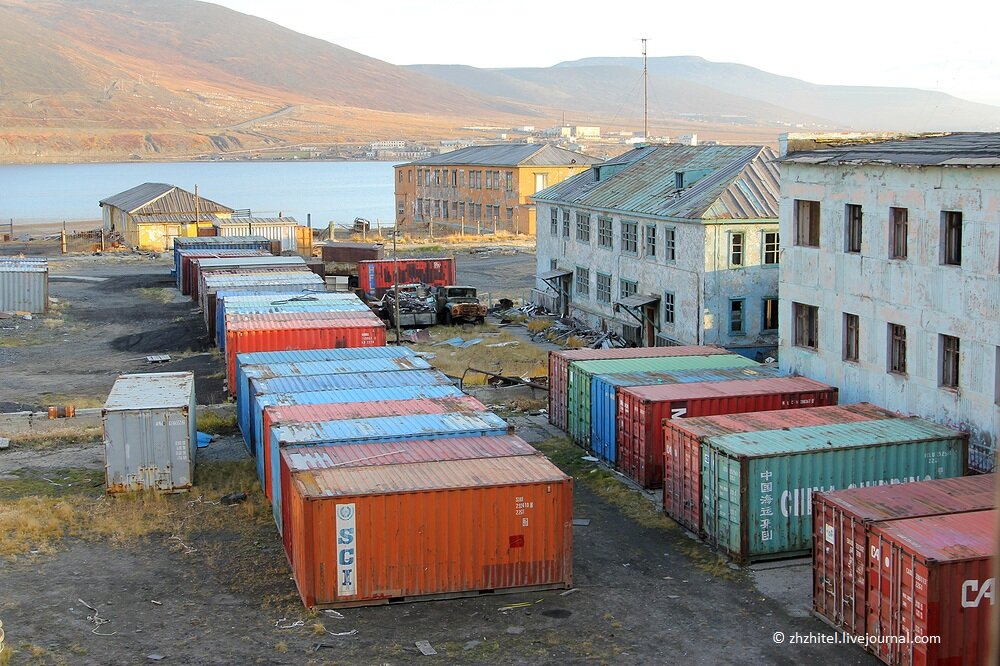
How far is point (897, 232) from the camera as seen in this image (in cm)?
2886

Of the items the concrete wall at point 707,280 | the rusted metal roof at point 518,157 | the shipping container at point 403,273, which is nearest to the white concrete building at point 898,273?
the concrete wall at point 707,280

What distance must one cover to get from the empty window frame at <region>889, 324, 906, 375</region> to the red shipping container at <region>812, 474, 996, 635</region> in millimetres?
8209

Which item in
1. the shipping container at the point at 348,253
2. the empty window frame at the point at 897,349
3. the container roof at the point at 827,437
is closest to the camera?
the container roof at the point at 827,437

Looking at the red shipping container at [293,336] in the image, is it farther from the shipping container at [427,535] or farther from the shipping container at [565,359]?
the shipping container at [427,535]

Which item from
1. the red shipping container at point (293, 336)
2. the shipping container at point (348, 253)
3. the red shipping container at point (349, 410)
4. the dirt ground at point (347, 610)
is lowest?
the dirt ground at point (347, 610)

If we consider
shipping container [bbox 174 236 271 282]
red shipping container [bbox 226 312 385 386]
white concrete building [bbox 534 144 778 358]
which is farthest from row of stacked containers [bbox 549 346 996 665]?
shipping container [bbox 174 236 271 282]

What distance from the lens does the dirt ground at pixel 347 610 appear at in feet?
61.8

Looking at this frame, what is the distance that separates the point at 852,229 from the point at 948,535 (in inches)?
563

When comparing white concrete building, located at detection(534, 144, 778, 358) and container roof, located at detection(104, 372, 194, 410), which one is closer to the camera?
container roof, located at detection(104, 372, 194, 410)

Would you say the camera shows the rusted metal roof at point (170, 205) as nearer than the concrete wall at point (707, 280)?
No

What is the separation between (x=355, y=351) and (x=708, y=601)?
1749cm

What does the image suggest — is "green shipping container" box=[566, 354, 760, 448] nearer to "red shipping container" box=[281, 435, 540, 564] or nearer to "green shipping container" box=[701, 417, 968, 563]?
"red shipping container" box=[281, 435, 540, 564]

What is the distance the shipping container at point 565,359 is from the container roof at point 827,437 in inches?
393

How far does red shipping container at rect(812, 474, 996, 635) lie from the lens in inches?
738
